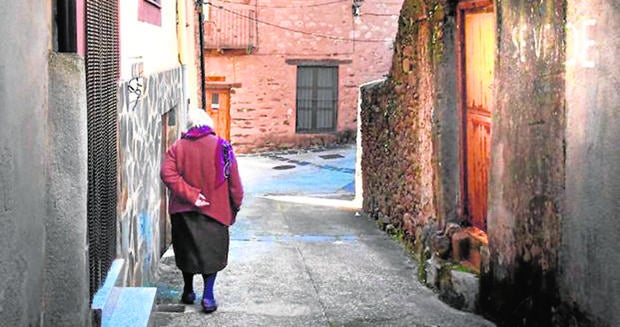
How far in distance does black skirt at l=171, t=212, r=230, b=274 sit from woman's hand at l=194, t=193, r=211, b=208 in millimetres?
106

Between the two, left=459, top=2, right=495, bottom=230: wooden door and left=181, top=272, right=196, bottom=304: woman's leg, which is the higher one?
left=459, top=2, right=495, bottom=230: wooden door

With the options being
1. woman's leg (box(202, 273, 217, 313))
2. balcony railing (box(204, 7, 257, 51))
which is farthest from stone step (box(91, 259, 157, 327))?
balcony railing (box(204, 7, 257, 51))

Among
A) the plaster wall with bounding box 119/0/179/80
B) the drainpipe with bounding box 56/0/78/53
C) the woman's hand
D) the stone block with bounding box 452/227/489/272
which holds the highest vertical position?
the plaster wall with bounding box 119/0/179/80

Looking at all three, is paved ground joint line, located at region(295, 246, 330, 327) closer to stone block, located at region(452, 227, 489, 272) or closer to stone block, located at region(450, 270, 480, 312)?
stone block, located at region(450, 270, 480, 312)

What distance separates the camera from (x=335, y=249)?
9.36m

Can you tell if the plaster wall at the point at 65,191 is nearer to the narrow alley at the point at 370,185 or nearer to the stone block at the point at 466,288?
the narrow alley at the point at 370,185

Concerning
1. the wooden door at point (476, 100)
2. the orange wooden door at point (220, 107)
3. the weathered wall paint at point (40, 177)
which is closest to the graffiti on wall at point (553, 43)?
the wooden door at point (476, 100)

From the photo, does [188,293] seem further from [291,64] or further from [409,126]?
[291,64]

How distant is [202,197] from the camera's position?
6.16 m

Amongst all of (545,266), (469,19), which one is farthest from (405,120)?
(545,266)

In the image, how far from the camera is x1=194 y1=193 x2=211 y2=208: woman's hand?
20.1 ft

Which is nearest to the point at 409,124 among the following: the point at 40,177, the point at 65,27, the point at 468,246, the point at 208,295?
the point at 468,246

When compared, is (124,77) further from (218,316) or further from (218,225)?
(218,316)

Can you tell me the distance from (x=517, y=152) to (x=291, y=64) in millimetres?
17914
